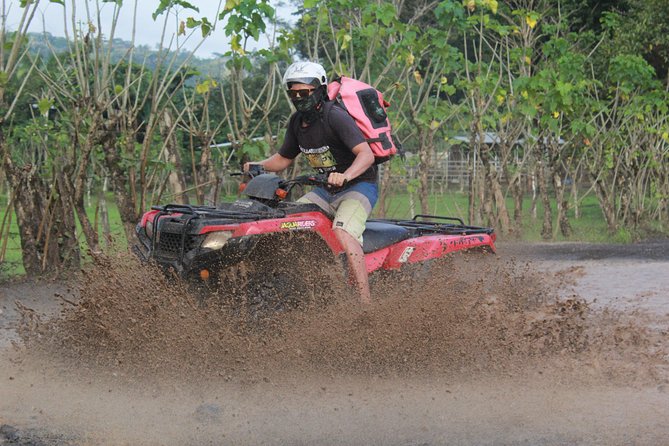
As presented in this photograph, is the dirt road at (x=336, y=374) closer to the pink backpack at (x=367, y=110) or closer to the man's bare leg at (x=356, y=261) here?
the man's bare leg at (x=356, y=261)

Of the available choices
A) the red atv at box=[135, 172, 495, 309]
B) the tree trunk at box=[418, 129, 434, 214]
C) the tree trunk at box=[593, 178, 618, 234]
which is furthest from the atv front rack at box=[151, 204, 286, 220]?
the tree trunk at box=[593, 178, 618, 234]

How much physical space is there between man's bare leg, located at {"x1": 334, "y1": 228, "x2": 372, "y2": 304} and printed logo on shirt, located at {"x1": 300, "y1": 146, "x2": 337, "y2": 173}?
2.05 ft

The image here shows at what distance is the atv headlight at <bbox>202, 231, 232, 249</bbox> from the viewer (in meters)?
6.11

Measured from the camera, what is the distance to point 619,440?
505 cm

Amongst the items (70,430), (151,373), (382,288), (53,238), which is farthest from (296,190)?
(70,430)

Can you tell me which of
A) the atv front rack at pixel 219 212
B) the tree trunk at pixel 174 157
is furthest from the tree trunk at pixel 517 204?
the atv front rack at pixel 219 212

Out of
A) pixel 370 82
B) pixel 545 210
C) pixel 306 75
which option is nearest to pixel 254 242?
pixel 306 75

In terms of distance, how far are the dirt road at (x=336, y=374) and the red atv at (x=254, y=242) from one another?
8.1 inches

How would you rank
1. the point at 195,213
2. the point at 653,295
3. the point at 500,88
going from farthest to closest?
1. the point at 500,88
2. the point at 653,295
3. the point at 195,213

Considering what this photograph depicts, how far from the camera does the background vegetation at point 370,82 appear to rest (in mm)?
10414

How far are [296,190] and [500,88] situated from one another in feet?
13.4

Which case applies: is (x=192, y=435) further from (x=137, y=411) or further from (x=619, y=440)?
(x=619, y=440)

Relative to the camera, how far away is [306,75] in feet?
21.6

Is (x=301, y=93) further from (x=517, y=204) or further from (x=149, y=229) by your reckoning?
(x=517, y=204)
